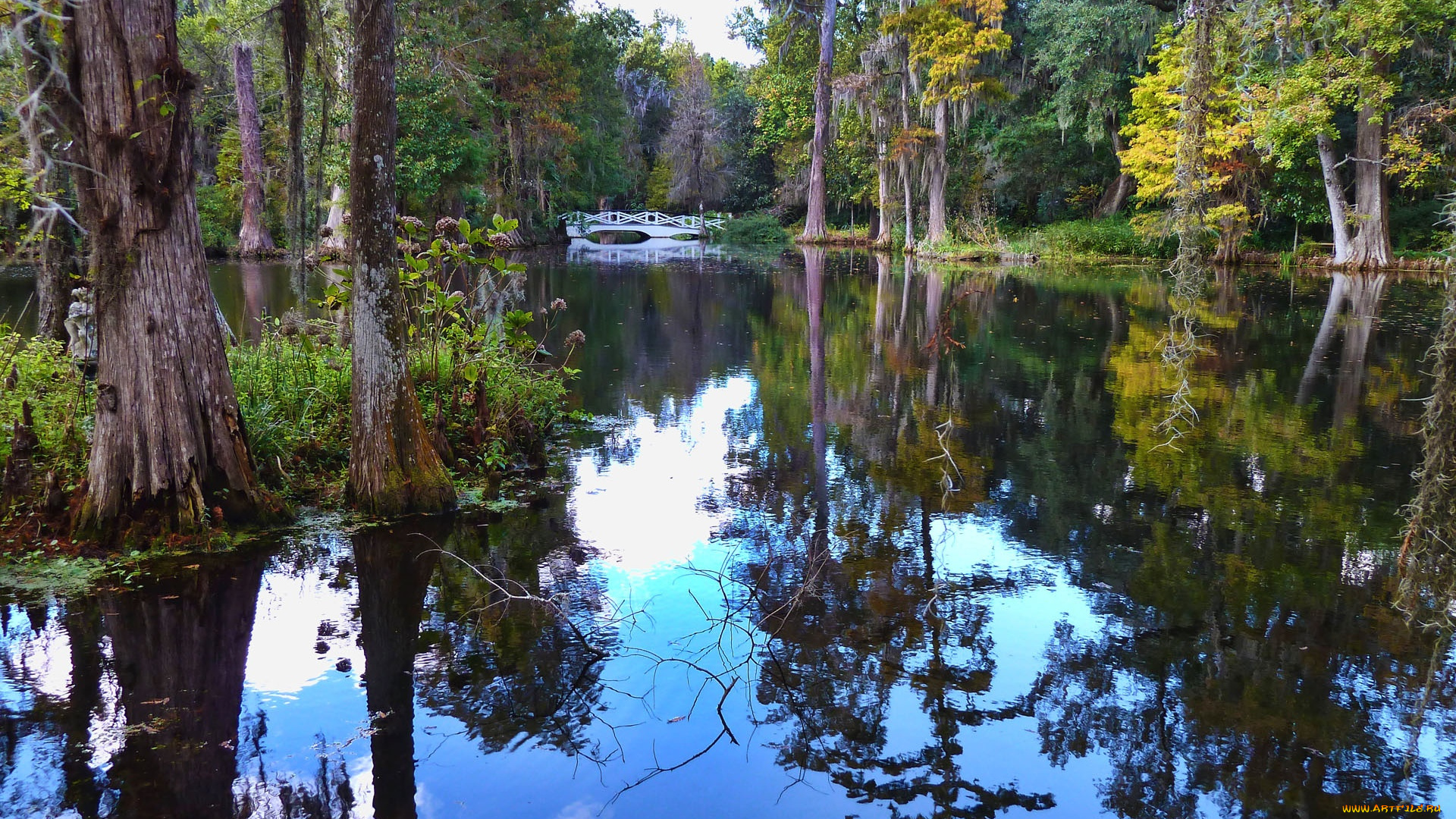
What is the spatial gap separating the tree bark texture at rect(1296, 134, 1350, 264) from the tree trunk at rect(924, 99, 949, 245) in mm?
11615

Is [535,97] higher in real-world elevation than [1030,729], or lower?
higher

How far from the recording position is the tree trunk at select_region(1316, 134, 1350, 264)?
83.5 ft

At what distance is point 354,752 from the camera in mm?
3828

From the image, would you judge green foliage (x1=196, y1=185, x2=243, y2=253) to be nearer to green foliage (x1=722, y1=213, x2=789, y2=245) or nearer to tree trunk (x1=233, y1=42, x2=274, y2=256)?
tree trunk (x1=233, y1=42, x2=274, y2=256)

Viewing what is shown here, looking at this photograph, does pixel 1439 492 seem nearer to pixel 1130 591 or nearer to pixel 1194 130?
pixel 1194 130

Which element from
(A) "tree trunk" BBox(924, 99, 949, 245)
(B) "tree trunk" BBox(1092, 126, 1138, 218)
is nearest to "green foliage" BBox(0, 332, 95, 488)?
(A) "tree trunk" BBox(924, 99, 949, 245)

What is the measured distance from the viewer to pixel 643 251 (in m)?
42.6

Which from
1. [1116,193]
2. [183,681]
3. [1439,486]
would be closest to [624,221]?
[1116,193]

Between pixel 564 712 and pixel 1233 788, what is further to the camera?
pixel 564 712

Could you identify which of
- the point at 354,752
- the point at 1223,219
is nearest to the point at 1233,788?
the point at 354,752

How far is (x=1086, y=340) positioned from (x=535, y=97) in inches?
989

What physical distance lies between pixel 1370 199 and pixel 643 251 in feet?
90.6

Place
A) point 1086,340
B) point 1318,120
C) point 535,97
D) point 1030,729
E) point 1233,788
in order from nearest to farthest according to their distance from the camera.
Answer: point 1233,788
point 1030,729
point 1086,340
point 1318,120
point 535,97

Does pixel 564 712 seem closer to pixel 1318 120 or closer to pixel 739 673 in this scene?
pixel 739 673
